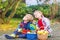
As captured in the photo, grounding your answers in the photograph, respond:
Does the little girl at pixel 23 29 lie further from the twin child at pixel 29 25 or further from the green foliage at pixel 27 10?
the green foliage at pixel 27 10

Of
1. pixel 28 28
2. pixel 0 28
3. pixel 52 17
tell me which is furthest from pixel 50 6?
pixel 28 28

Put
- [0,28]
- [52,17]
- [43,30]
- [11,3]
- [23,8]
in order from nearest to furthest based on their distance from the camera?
[43,30] < [0,28] < [11,3] < [52,17] < [23,8]

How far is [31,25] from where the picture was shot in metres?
5.33

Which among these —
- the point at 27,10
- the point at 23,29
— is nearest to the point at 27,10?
the point at 27,10

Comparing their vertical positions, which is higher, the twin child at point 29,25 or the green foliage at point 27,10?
the green foliage at point 27,10

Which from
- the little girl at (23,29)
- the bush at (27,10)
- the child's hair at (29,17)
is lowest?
the little girl at (23,29)

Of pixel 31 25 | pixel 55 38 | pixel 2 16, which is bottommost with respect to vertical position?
pixel 55 38

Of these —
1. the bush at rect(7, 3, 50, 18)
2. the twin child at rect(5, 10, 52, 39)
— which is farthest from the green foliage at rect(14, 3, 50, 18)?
the twin child at rect(5, 10, 52, 39)

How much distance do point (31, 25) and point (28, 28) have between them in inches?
5.2

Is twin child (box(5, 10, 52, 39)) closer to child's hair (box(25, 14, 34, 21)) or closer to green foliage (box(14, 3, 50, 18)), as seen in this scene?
child's hair (box(25, 14, 34, 21))

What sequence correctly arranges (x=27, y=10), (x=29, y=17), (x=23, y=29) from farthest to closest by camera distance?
1. (x=27, y=10)
2. (x=23, y=29)
3. (x=29, y=17)

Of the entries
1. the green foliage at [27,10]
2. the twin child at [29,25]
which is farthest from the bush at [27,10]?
the twin child at [29,25]

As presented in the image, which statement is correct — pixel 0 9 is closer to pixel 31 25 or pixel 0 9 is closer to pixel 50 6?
pixel 50 6

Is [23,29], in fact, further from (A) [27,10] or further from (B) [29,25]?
(A) [27,10]
